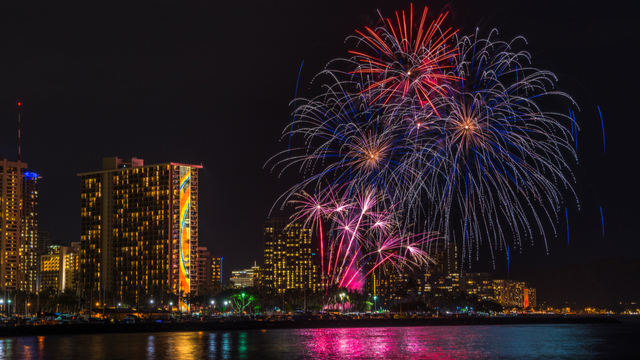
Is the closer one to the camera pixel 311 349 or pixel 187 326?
pixel 311 349

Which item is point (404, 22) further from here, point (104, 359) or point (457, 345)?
→ point (457, 345)

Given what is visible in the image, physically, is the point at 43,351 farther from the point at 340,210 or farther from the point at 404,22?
the point at 404,22

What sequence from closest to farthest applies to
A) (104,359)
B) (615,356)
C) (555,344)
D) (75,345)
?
(104,359) < (615,356) < (75,345) < (555,344)

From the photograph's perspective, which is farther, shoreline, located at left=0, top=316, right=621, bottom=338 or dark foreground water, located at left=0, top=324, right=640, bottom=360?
shoreline, located at left=0, top=316, right=621, bottom=338

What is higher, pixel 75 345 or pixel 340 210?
pixel 340 210

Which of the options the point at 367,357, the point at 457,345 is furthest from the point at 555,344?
the point at 367,357

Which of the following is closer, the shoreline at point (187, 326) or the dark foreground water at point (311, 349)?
the dark foreground water at point (311, 349)

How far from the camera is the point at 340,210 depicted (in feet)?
302

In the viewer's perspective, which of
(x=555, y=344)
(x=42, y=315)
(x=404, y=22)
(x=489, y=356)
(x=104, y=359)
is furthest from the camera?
(x=42, y=315)

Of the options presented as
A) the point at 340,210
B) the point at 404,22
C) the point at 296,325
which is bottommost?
the point at 296,325

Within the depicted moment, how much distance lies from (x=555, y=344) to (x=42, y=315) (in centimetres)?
10501

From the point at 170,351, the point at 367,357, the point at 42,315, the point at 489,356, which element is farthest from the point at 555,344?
the point at 42,315

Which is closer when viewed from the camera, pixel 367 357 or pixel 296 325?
pixel 367 357

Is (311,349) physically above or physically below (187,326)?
above
